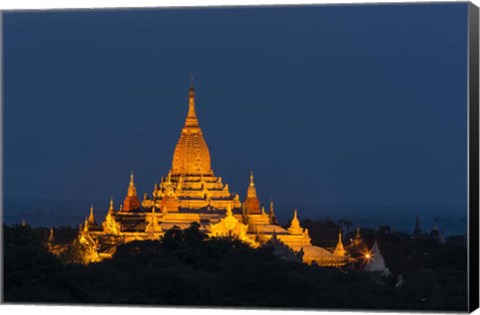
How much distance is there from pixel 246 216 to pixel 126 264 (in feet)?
6.00

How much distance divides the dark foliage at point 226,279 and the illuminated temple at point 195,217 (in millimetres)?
627

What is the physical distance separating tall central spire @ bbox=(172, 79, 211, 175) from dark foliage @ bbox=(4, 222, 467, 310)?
117 centimetres

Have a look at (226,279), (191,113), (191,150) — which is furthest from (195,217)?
(226,279)

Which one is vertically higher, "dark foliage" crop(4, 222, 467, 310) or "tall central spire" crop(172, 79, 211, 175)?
"tall central spire" crop(172, 79, 211, 175)

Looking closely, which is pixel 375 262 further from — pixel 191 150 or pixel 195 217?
pixel 195 217

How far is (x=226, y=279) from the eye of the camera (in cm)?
2947

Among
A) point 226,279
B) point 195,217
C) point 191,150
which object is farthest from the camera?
point 195,217

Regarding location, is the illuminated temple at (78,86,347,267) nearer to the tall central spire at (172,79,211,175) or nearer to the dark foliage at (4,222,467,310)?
the tall central spire at (172,79,211,175)

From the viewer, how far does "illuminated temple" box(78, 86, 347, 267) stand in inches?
1211

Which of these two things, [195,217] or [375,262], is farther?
[195,217]

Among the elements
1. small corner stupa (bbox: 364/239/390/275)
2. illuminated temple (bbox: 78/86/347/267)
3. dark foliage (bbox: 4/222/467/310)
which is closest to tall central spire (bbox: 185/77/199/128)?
Answer: illuminated temple (bbox: 78/86/347/267)

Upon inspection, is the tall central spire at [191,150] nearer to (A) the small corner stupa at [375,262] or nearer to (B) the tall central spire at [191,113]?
(B) the tall central spire at [191,113]

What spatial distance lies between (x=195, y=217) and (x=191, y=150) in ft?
5.06

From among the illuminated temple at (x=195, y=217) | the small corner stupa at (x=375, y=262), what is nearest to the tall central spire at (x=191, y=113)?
the illuminated temple at (x=195, y=217)
